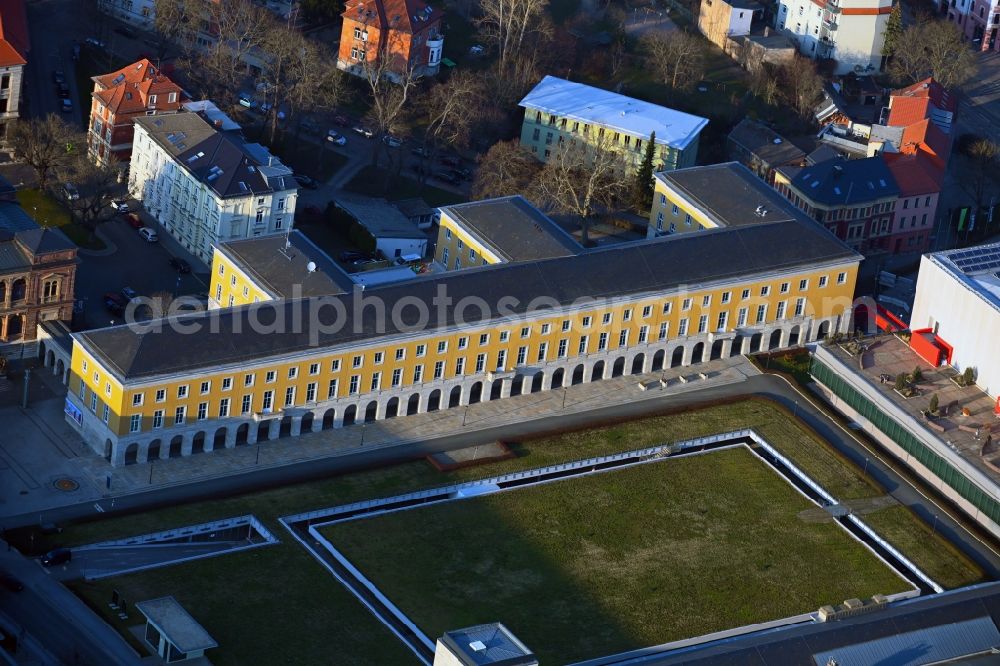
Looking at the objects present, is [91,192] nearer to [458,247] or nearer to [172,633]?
[458,247]

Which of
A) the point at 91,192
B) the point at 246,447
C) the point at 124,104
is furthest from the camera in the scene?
the point at 124,104

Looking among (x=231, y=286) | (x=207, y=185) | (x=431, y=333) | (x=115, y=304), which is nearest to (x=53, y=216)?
(x=207, y=185)

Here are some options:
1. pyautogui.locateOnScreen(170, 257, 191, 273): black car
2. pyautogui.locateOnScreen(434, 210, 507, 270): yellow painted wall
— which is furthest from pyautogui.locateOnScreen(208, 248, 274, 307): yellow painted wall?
pyautogui.locateOnScreen(434, 210, 507, 270): yellow painted wall

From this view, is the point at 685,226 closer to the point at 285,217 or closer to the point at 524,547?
the point at 285,217

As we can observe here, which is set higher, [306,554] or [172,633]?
[172,633]

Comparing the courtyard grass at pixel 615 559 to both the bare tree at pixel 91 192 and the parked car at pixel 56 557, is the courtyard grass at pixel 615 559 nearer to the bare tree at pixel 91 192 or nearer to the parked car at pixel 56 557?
the parked car at pixel 56 557

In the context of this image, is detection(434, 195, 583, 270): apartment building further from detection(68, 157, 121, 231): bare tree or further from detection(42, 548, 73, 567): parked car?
detection(42, 548, 73, 567): parked car
